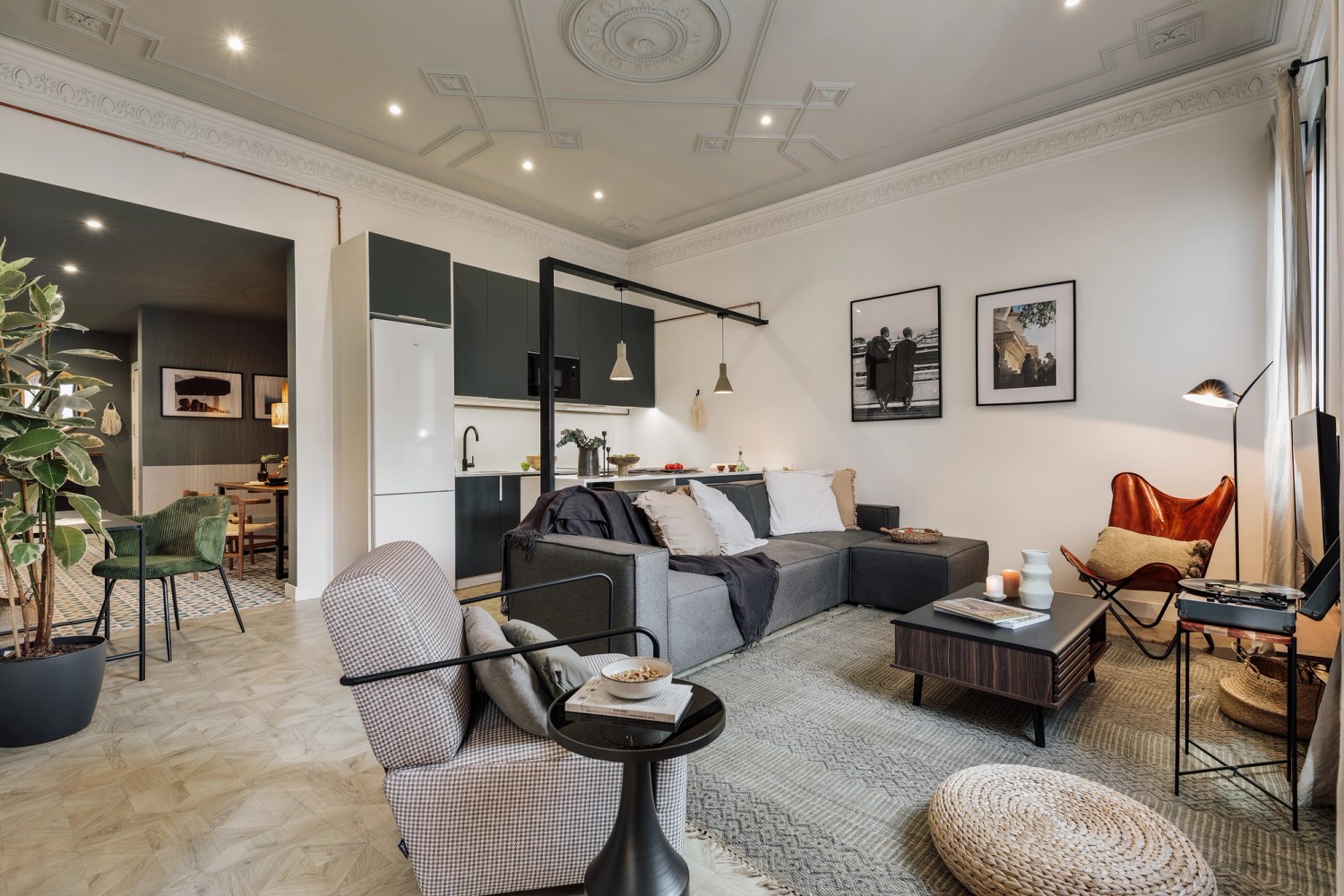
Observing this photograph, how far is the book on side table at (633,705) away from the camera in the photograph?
4.22 ft

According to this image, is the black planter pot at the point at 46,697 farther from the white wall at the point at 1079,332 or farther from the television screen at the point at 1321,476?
the white wall at the point at 1079,332

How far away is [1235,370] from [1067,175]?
1.66 metres

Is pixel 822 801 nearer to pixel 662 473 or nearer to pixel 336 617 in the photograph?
pixel 336 617

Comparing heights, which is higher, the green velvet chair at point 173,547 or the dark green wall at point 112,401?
the dark green wall at point 112,401

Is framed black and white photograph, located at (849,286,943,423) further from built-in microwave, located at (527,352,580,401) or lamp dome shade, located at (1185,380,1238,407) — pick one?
built-in microwave, located at (527,352,580,401)

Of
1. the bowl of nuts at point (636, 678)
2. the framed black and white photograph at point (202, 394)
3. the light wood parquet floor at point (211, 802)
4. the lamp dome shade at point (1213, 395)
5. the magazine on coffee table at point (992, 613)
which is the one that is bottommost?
the light wood parquet floor at point (211, 802)

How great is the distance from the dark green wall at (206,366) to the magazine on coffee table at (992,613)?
6903 mm

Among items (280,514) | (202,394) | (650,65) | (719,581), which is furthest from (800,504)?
(202,394)

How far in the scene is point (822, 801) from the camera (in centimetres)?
189

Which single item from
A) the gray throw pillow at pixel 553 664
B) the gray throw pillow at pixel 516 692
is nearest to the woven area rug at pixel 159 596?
the gray throw pillow at pixel 553 664

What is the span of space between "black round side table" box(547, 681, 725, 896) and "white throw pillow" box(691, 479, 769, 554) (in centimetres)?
232

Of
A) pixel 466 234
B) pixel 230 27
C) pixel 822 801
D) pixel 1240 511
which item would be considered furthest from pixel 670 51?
pixel 1240 511

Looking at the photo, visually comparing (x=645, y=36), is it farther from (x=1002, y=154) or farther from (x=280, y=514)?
(x=280, y=514)

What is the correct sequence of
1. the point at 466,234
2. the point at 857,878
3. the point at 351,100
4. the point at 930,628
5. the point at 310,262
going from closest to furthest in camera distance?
1. the point at 857,878
2. the point at 930,628
3. the point at 351,100
4. the point at 310,262
5. the point at 466,234
